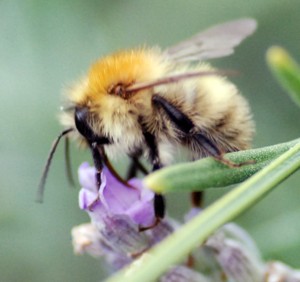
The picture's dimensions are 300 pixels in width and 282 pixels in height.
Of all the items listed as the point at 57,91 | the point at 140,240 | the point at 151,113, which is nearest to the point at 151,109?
the point at 151,113

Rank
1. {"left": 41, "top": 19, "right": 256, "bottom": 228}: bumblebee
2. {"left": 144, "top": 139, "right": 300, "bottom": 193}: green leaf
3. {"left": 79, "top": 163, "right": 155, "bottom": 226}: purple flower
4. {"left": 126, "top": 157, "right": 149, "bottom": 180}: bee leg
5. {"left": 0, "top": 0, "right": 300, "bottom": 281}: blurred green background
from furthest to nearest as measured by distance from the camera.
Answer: {"left": 0, "top": 0, "right": 300, "bottom": 281}: blurred green background, {"left": 126, "top": 157, "right": 149, "bottom": 180}: bee leg, {"left": 41, "top": 19, "right": 256, "bottom": 228}: bumblebee, {"left": 79, "top": 163, "right": 155, "bottom": 226}: purple flower, {"left": 144, "top": 139, "right": 300, "bottom": 193}: green leaf

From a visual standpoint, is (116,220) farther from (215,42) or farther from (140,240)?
(215,42)

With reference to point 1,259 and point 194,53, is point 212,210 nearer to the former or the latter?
point 194,53

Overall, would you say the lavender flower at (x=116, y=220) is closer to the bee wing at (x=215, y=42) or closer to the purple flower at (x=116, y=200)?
the purple flower at (x=116, y=200)

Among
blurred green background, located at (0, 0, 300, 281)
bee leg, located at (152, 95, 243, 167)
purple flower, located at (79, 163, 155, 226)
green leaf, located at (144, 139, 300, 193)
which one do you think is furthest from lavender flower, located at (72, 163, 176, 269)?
blurred green background, located at (0, 0, 300, 281)

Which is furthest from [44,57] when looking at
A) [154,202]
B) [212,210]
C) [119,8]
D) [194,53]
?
[212,210]

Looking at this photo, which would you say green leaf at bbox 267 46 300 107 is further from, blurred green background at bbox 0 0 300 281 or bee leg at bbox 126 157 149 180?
Result: blurred green background at bbox 0 0 300 281
